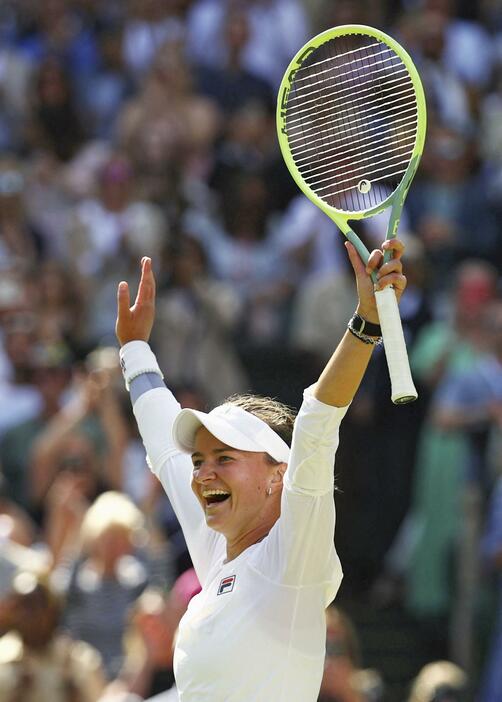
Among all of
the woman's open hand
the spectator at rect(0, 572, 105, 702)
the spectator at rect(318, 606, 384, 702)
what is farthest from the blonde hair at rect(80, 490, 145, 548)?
the woman's open hand

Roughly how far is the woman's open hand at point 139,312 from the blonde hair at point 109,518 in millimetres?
2764

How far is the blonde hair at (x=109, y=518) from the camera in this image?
7043 millimetres

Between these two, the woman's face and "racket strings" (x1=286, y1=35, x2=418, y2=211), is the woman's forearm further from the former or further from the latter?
"racket strings" (x1=286, y1=35, x2=418, y2=211)

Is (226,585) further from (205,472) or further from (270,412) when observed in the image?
(270,412)

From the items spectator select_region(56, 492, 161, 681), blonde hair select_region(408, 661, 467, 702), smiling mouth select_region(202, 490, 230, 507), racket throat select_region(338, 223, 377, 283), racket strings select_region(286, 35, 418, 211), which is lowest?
blonde hair select_region(408, 661, 467, 702)

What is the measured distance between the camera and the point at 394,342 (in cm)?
343

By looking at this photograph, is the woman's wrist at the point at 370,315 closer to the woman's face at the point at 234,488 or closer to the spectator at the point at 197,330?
the woman's face at the point at 234,488

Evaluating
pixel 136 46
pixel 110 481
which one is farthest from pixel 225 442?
pixel 136 46

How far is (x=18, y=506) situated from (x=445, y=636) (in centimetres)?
239

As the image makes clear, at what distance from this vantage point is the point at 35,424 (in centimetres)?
880

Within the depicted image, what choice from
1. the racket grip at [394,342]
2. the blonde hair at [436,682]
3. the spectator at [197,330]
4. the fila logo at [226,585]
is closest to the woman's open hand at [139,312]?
the fila logo at [226,585]

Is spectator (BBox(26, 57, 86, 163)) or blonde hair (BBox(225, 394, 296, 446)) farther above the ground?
spectator (BBox(26, 57, 86, 163))

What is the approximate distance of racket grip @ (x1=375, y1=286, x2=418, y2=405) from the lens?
3.42 meters

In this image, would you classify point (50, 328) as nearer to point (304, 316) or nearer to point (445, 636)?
point (304, 316)
